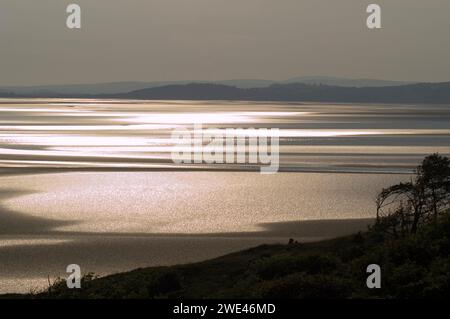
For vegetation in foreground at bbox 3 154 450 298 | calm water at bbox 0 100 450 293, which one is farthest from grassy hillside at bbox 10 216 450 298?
calm water at bbox 0 100 450 293

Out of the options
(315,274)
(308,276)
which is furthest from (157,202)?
(308,276)

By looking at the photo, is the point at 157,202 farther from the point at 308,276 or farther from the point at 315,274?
the point at 308,276

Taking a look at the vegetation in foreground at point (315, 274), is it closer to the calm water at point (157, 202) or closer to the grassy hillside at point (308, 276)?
the grassy hillside at point (308, 276)

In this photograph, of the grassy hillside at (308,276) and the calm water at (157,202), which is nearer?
the grassy hillside at (308,276)

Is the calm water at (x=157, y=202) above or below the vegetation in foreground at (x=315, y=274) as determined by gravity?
below

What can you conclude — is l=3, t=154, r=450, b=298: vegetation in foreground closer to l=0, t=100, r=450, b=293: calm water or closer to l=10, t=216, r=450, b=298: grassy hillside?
l=10, t=216, r=450, b=298: grassy hillside

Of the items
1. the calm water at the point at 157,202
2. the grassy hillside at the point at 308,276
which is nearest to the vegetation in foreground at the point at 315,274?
the grassy hillside at the point at 308,276

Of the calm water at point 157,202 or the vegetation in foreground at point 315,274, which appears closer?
the vegetation in foreground at point 315,274
